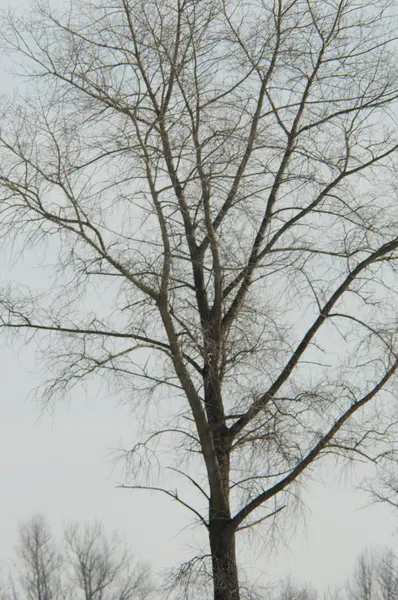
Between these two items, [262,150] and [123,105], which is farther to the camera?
[262,150]

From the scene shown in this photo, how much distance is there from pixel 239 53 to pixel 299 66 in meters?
0.68

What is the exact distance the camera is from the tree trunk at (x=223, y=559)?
7.77 metres

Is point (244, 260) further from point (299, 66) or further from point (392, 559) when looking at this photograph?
point (392, 559)

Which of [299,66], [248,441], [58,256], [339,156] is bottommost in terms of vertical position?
[248,441]

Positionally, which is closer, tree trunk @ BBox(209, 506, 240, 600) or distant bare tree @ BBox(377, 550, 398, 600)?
tree trunk @ BBox(209, 506, 240, 600)

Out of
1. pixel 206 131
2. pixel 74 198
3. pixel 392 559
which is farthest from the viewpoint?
pixel 392 559

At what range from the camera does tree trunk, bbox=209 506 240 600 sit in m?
7.77

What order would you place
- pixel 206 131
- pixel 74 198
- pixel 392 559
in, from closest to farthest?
pixel 74 198
pixel 206 131
pixel 392 559

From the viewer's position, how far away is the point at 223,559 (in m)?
7.95

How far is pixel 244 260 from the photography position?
27.7ft

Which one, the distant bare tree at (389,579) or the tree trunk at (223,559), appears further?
the distant bare tree at (389,579)

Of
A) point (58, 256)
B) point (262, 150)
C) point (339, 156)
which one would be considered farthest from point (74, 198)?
point (339, 156)

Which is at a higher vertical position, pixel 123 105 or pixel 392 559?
pixel 123 105

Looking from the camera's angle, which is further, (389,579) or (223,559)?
(389,579)
